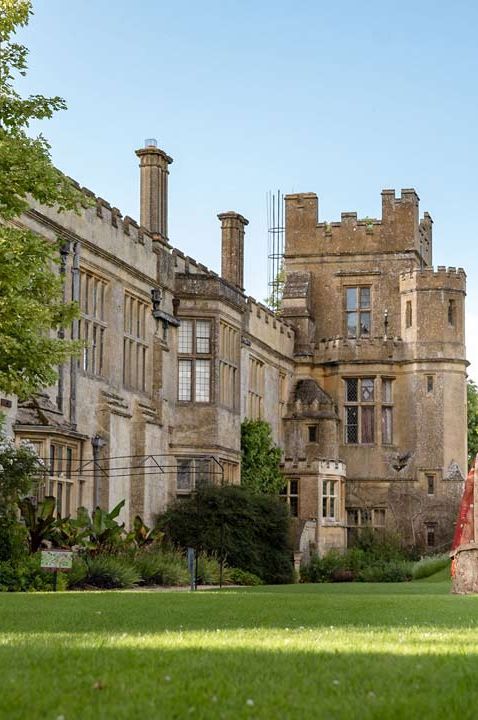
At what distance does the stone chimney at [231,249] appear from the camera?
4131 centimetres

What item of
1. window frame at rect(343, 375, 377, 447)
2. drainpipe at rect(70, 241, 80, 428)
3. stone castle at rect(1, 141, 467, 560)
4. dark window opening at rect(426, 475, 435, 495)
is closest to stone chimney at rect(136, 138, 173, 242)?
stone castle at rect(1, 141, 467, 560)

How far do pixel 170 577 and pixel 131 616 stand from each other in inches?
574

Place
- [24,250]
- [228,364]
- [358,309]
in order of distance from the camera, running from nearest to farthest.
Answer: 1. [24,250]
2. [228,364]
3. [358,309]

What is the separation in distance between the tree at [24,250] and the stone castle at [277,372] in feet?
26.5

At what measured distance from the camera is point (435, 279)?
45.8 metres

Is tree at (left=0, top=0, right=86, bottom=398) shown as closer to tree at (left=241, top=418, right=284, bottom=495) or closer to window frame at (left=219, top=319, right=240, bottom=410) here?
window frame at (left=219, top=319, right=240, bottom=410)

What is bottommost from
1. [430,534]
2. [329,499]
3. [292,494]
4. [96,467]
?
[430,534]

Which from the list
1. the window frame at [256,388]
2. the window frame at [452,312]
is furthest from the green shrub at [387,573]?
the window frame at [452,312]

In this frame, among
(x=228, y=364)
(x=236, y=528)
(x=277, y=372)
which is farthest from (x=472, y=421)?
(x=236, y=528)

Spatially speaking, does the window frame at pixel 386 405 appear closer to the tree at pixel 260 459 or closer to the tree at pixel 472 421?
the tree at pixel 260 459

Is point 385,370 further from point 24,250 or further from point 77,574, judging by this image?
point 24,250

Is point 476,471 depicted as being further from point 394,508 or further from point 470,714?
point 394,508

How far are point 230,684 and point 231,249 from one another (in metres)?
35.2

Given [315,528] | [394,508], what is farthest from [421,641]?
[394,508]
